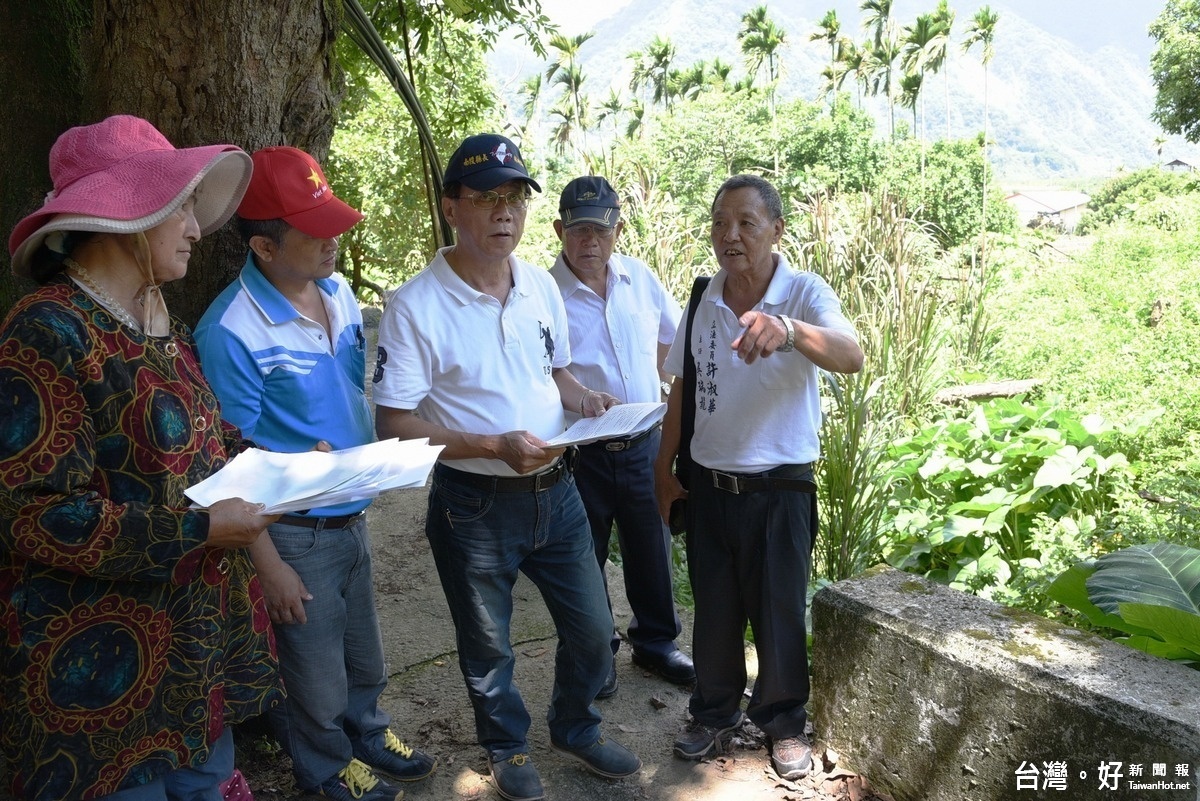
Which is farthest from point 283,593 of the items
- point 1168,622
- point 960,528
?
point 960,528

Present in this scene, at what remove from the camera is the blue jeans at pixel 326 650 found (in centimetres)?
245

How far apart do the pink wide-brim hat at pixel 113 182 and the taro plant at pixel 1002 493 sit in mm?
3567

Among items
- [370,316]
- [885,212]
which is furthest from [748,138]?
[885,212]

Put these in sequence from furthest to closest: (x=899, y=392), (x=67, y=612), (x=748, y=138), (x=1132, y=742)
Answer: (x=748, y=138) → (x=899, y=392) → (x=1132, y=742) → (x=67, y=612)

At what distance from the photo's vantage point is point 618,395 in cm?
351

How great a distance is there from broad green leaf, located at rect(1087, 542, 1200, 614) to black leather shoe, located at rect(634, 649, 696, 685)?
4.61ft

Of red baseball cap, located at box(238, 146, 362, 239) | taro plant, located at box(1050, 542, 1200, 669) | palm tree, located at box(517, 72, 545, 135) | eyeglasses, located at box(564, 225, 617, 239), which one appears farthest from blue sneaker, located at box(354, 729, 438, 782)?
palm tree, located at box(517, 72, 545, 135)

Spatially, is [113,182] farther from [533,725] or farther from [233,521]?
[533,725]

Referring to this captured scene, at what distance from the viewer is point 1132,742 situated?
2.12 meters

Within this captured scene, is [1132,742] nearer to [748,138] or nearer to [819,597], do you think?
[819,597]

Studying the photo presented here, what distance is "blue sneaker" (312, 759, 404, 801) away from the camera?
8.66ft

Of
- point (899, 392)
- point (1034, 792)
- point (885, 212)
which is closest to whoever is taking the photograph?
point (1034, 792)

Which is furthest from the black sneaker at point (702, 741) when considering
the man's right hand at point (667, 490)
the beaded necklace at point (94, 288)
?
the beaded necklace at point (94, 288)

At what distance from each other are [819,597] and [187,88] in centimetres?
235
